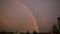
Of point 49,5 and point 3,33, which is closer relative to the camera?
point 3,33

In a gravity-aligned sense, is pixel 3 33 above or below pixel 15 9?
below

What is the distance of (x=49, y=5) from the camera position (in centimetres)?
247

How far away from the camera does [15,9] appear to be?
2439mm

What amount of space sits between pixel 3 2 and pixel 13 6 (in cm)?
25

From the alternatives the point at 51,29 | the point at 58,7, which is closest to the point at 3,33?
the point at 51,29

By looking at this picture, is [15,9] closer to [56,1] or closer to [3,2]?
[3,2]

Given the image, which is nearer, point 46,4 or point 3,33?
point 3,33

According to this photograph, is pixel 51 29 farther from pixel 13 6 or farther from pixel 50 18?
pixel 13 6

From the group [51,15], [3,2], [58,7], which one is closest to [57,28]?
[51,15]

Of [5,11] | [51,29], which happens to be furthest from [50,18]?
[5,11]

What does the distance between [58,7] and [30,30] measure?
2.73ft

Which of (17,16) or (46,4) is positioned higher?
(46,4)

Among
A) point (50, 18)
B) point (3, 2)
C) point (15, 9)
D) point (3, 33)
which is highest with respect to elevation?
point (3, 2)

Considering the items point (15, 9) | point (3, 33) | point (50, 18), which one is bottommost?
point (3, 33)
